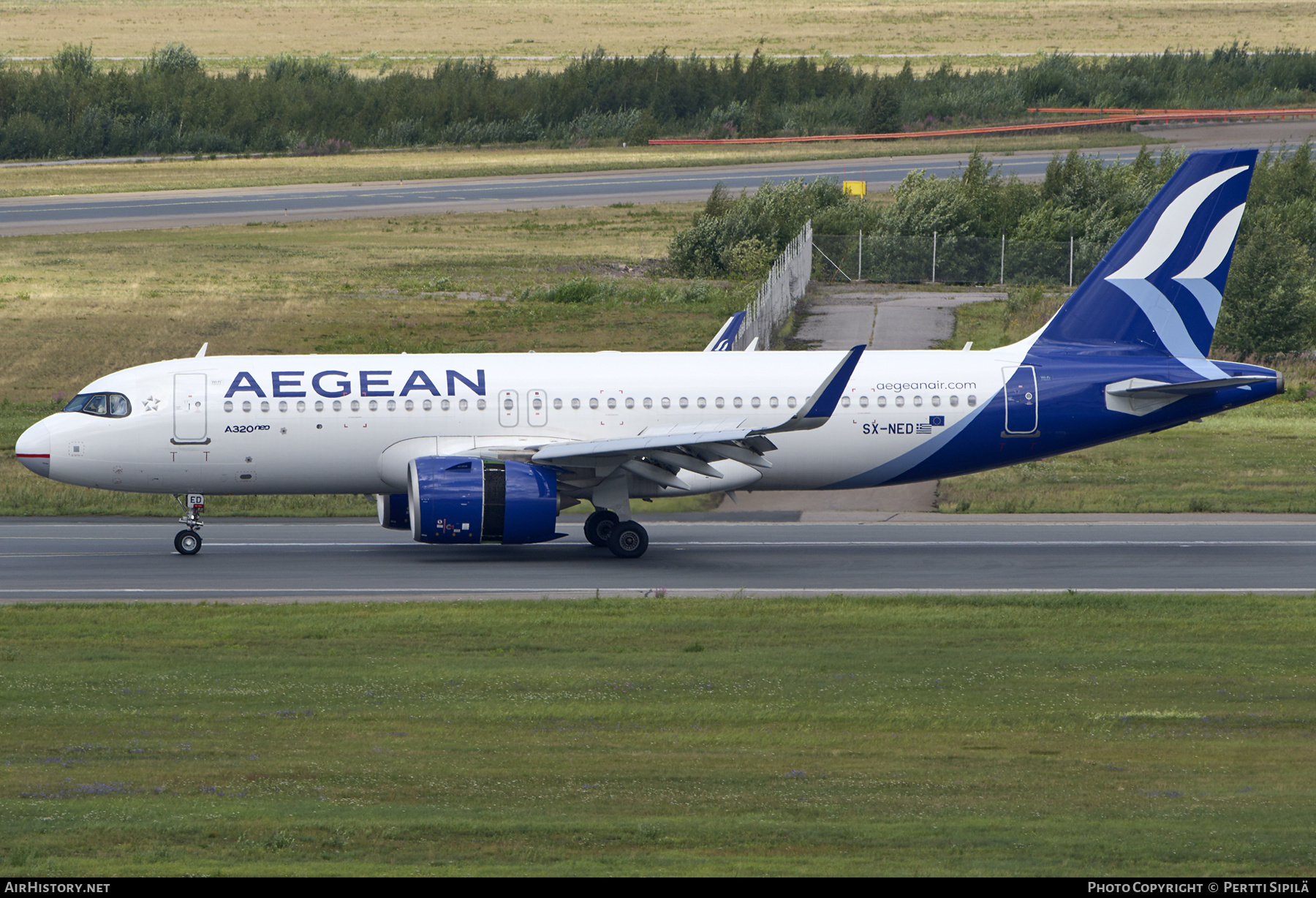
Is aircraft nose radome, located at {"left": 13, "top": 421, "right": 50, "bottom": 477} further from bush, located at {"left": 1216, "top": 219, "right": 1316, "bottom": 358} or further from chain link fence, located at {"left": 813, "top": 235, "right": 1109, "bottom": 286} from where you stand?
chain link fence, located at {"left": 813, "top": 235, "right": 1109, "bottom": 286}

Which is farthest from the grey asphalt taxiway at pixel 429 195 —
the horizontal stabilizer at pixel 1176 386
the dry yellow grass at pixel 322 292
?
the horizontal stabilizer at pixel 1176 386

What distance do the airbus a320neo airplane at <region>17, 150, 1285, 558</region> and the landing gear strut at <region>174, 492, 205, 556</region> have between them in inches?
1.6

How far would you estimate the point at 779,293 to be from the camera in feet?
180

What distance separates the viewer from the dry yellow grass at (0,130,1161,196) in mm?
88438

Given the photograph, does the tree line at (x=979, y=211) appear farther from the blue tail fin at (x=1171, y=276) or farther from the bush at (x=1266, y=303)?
the blue tail fin at (x=1171, y=276)

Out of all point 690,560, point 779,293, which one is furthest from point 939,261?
point 690,560

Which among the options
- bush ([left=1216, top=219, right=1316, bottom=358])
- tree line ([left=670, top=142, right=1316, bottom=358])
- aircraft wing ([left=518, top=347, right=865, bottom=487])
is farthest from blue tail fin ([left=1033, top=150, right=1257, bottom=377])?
tree line ([left=670, top=142, right=1316, bottom=358])

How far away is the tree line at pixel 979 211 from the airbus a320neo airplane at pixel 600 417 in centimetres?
3361

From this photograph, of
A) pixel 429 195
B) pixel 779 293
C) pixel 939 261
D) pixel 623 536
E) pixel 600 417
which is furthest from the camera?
pixel 429 195

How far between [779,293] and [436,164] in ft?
159

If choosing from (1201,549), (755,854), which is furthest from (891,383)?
(755,854)

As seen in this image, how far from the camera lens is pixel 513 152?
104188mm

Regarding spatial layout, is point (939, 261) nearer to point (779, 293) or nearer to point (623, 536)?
point (779, 293)

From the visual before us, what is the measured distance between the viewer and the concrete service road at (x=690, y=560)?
2639 cm
